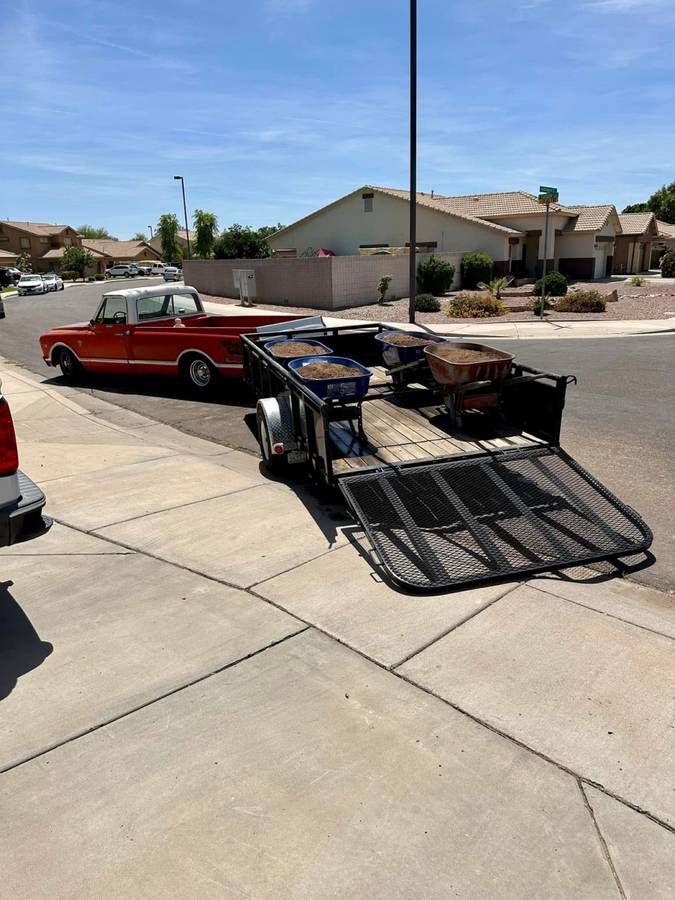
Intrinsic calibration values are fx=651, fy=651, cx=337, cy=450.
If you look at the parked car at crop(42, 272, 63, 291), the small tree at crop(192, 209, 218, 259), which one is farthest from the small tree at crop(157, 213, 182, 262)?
the parked car at crop(42, 272, 63, 291)

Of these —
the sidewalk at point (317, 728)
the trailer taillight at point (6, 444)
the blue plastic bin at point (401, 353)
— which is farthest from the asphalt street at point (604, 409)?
the trailer taillight at point (6, 444)

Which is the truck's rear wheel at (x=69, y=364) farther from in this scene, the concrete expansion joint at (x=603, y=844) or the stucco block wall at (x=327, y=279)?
the stucco block wall at (x=327, y=279)

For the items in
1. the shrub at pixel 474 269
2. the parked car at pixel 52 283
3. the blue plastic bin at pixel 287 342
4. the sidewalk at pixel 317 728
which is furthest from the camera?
the parked car at pixel 52 283

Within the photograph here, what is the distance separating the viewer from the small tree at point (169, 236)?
94000 mm

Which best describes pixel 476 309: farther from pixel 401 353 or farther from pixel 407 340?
pixel 401 353

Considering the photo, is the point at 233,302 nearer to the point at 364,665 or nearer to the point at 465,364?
the point at 465,364

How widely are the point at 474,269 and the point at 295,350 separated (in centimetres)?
2720

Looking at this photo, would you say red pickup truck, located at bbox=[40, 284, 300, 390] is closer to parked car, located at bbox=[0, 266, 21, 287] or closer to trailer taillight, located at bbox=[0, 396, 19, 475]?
trailer taillight, located at bbox=[0, 396, 19, 475]

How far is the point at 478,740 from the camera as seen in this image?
315cm

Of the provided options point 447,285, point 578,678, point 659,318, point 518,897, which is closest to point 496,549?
point 578,678

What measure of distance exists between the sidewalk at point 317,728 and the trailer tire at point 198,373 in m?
6.26

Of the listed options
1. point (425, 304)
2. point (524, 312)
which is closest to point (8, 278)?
point (425, 304)

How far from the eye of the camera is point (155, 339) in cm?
1167

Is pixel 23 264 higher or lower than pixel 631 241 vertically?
higher
